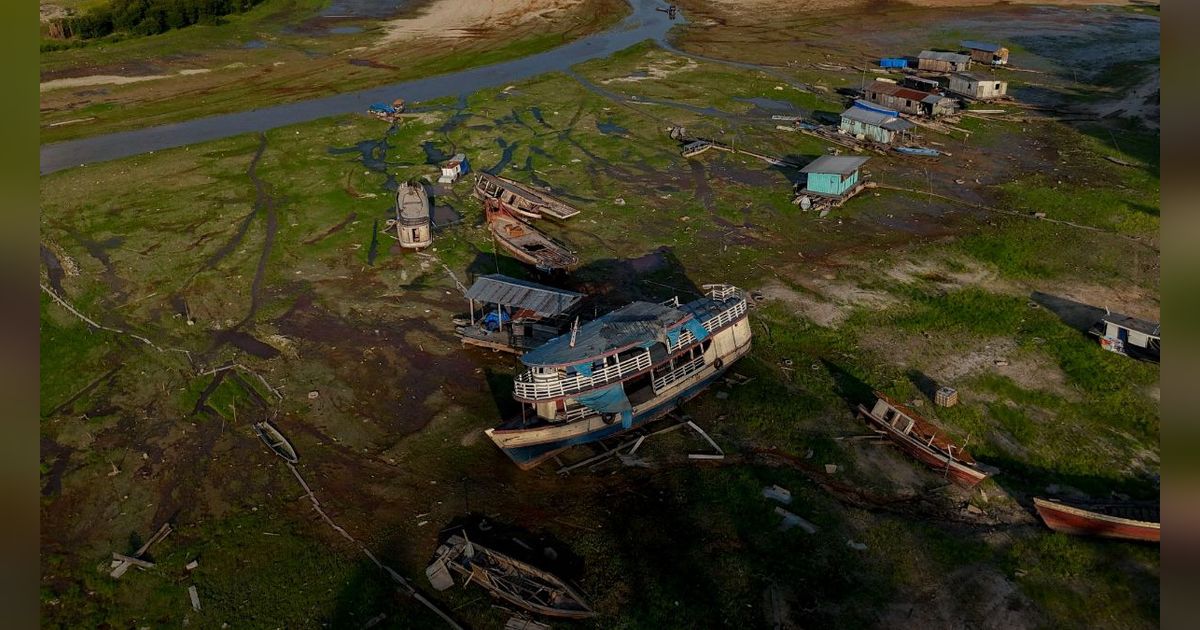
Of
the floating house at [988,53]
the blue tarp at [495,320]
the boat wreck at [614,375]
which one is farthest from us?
the floating house at [988,53]

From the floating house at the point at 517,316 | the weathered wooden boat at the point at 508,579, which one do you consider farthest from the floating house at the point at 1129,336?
the weathered wooden boat at the point at 508,579

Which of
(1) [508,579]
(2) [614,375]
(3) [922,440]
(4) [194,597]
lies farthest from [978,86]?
(4) [194,597]

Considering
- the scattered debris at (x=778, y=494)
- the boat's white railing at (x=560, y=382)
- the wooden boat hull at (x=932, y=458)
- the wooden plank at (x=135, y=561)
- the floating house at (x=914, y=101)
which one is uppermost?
the floating house at (x=914, y=101)

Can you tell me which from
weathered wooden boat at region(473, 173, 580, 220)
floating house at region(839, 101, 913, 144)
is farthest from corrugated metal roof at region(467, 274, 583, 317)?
floating house at region(839, 101, 913, 144)

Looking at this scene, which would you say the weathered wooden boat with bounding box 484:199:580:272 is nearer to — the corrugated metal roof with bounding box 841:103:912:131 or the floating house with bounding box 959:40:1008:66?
the corrugated metal roof with bounding box 841:103:912:131

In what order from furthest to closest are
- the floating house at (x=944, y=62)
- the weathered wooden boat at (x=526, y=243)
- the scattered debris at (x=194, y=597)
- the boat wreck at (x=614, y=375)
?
the floating house at (x=944, y=62), the weathered wooden boat at (x=526, y=243), the boat wreck at (x=614, y=375), the scattered debris at (x=194, y=597)

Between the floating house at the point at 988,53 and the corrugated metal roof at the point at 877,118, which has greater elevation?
the floating house at the point at 988,53

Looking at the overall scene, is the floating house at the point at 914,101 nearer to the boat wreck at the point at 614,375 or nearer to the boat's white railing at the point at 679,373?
the boat wreck at the point at 614,375

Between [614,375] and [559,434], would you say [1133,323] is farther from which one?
[559,434]
